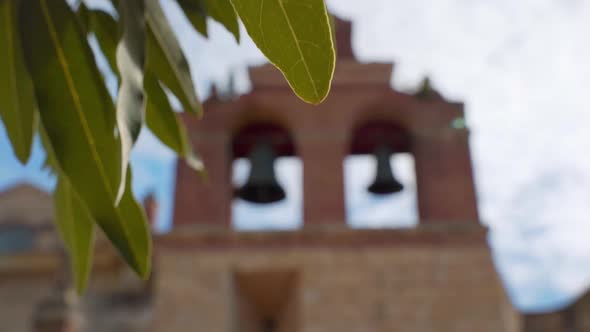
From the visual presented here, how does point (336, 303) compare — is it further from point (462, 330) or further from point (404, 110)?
point (404, 110)

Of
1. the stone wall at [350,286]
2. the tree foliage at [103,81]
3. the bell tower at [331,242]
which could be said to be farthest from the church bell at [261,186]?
the tree foliage at [103,81]

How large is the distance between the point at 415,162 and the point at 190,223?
2.45m

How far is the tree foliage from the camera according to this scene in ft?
4.47

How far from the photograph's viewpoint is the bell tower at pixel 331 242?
27.8 ft

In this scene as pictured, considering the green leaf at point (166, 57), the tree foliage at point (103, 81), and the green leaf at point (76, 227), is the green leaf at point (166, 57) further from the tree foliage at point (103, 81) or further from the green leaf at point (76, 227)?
the green leaf at point (76, 227)

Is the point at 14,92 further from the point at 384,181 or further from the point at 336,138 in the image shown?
the point at 336,138

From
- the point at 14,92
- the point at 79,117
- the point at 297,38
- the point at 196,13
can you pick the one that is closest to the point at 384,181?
the point at 196,13

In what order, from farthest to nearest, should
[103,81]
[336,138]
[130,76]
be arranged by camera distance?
[336,138] < [103,81] < [130,76]

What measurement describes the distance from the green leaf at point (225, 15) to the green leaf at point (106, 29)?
0.26 metres

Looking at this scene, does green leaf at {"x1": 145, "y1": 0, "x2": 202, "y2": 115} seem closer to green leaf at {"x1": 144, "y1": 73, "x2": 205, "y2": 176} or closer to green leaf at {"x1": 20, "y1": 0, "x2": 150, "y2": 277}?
green leaf at {"x1": 144, "y1": 73, "x2": 205, "y2": 176}

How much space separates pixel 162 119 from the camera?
7.34ft

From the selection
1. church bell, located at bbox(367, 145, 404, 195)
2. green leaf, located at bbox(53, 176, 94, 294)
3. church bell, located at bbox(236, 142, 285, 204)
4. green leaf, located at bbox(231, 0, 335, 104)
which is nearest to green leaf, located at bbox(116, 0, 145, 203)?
green leaf, located at bbox(231, 0, 335, 104)

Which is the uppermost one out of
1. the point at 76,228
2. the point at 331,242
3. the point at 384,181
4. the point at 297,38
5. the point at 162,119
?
the point at 297,38

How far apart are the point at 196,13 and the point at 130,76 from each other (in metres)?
0.66
